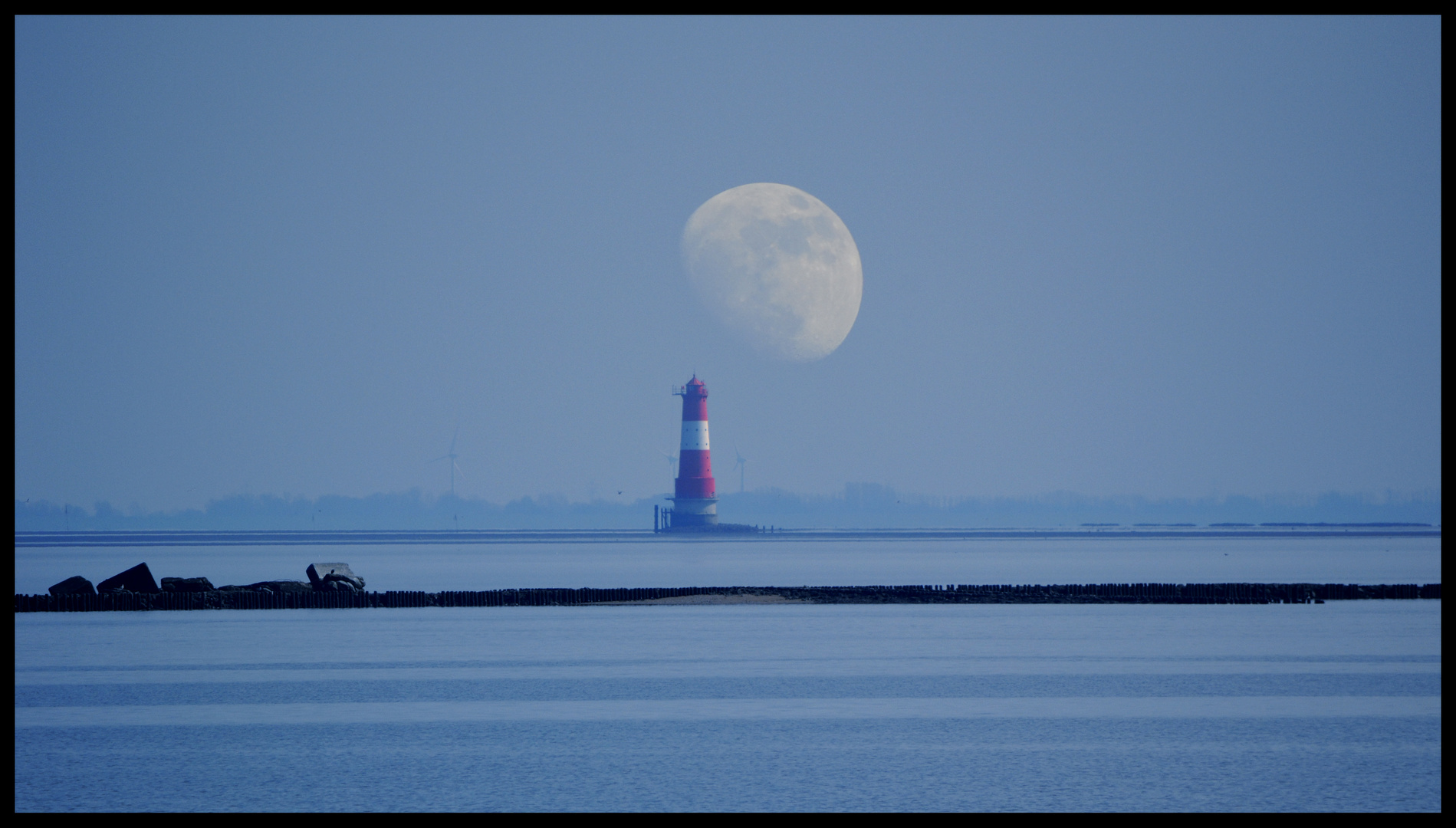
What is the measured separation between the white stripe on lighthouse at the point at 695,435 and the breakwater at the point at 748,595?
242ft

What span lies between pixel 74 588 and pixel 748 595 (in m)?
22.9

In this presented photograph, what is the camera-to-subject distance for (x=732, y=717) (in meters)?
22.6

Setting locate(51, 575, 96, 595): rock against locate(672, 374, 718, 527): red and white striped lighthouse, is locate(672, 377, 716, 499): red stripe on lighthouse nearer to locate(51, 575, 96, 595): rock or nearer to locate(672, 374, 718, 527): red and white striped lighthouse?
locate(672, 374, 718, 527): red and white striped lighthouse

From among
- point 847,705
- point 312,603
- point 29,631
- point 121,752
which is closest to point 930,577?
point 312,603

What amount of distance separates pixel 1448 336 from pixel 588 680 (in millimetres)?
18604

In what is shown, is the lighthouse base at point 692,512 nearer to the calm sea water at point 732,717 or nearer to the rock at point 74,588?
the rock at point 74,588

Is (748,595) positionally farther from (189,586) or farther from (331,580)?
(189,586)

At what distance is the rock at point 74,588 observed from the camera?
47.9 meters

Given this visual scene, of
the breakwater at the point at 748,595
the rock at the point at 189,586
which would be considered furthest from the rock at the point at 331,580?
the rock at the point at 189,586

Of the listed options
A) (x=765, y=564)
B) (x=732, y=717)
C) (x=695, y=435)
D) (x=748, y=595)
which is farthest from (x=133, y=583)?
(x=695, y=435)

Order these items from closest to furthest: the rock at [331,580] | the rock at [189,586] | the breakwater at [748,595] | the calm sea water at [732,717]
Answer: the calm sea water at [732,717]
the breakwater at [748,595]
the rock at [189,586]
the rock at [331,580]

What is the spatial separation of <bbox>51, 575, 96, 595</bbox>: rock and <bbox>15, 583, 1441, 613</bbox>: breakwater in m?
0.59
